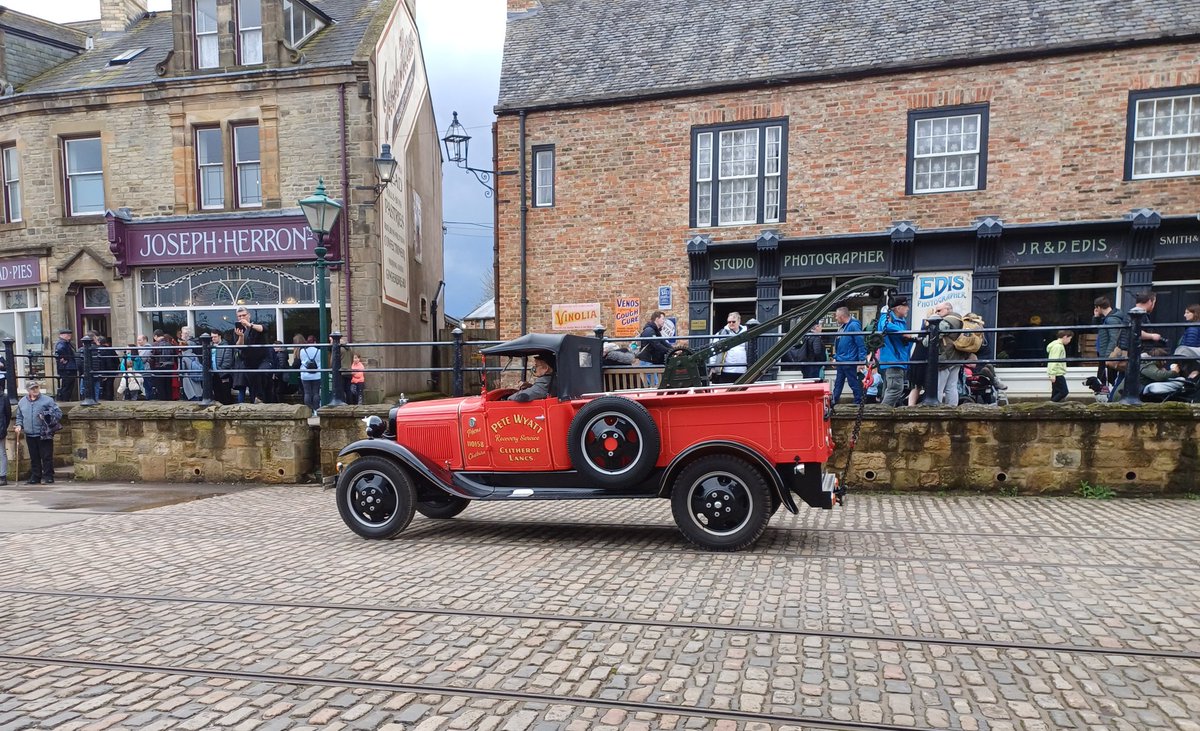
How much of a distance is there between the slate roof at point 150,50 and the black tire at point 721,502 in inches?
554

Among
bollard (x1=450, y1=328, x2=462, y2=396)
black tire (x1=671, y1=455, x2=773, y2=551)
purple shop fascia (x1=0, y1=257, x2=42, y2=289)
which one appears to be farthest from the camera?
purple shop fascia (x1=0, y1=257, x2=42, y2=289)

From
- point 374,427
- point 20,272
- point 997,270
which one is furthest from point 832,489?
point 20,272

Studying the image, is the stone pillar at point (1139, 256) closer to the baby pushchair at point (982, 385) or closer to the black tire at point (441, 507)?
the baby pushchair at point (982, 385)

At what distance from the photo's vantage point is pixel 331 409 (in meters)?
9.87

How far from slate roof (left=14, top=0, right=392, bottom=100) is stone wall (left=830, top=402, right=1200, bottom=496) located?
14.0 metres

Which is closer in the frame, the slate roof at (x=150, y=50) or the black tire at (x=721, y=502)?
the black tire at (x=721, y=502)

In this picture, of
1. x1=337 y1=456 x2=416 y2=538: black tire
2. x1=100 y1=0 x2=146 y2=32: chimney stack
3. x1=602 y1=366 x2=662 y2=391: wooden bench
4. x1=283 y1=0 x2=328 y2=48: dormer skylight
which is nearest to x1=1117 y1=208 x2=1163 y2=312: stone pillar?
x1=602 y1=366 x2=662 y2=391: wooden bench

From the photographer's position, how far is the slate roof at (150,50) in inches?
650

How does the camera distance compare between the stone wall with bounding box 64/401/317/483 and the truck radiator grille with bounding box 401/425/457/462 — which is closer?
the truck radiator grille with bounding box 401/425/457/462

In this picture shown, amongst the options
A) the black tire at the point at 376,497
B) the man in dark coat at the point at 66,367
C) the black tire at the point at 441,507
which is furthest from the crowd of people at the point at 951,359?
the man in dark coat at the point at 66,367

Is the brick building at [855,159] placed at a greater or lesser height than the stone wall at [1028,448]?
greater

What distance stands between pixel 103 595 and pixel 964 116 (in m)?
15.0

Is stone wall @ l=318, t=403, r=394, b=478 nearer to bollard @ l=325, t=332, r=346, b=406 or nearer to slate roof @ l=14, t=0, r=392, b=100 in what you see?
bollard @ l=325, t=332, r=346, b=406

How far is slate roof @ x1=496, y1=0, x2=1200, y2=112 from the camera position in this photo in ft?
42.8
